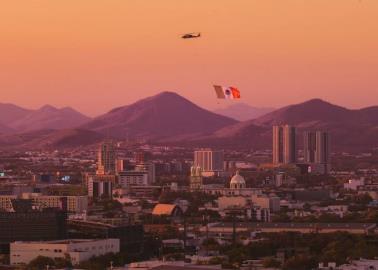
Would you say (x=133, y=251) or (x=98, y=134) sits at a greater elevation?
(x=98, y=134)

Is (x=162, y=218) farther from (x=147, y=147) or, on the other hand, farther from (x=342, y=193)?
(x=147, y=147)

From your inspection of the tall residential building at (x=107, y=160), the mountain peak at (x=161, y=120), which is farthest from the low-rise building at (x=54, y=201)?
the mountain peak at (x=161, y=120)

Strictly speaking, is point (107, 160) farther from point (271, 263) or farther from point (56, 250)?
point (271, 263)

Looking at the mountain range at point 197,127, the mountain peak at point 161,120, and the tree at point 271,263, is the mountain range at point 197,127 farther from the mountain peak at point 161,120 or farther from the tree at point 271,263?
the tree at point 271,263

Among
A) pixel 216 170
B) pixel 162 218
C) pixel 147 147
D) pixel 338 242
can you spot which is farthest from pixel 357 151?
pixel 338 242

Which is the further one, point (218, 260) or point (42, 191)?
point (42, 191)

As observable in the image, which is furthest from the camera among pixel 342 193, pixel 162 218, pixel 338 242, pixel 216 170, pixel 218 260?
pixel 216 170

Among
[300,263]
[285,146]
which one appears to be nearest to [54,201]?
[300,263]
